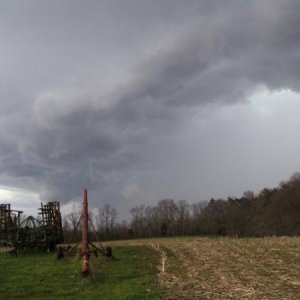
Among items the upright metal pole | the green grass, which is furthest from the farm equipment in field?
the upright metal pole

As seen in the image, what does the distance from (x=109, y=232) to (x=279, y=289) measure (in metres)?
118

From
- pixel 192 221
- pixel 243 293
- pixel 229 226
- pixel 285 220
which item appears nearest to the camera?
pixel 243 293

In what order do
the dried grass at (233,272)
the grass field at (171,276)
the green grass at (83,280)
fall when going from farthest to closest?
the green grass at (83,280)
the grass field at (171,276)
the dried grass at (233,272)

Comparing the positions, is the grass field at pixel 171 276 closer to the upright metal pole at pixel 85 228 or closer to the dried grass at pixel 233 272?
the dried grass at pixel 233 272

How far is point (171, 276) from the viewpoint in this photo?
71.3 feet

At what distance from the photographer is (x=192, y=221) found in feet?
473

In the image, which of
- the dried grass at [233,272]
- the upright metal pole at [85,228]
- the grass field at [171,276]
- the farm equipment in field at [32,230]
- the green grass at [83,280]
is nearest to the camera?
the dried grass at [233,272]

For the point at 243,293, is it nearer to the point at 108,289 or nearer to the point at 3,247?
the point at 108,289

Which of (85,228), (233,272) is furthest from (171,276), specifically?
(85,228)

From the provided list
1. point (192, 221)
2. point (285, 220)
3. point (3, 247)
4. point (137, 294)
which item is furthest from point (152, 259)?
point (192, 221)

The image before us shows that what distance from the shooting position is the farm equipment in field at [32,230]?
4100 cm

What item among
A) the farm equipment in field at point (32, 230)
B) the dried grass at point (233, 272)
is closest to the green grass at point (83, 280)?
the dried grass at point (233, 272)

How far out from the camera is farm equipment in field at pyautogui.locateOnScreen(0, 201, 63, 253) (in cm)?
4100

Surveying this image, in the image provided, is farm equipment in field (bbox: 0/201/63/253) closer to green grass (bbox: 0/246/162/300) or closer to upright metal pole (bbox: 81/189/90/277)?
green grass (bbox: 0/246/162/300)
